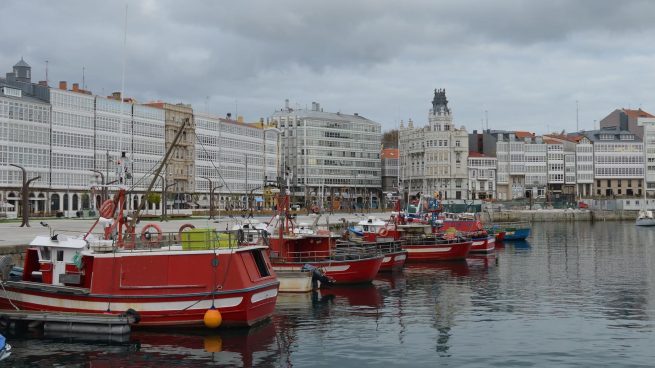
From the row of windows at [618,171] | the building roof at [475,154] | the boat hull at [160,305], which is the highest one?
the building roof at [475,154]

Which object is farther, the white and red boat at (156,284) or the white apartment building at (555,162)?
the white apartment building at (555,162)

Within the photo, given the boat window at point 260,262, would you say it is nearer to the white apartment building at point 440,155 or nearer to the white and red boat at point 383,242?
the white and red boat at point 383,242

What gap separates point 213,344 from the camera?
2914 centimetres

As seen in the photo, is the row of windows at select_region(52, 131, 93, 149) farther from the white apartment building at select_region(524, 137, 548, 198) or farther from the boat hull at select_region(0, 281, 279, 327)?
the white apartment building at select_region(524, 137, 548, 198)

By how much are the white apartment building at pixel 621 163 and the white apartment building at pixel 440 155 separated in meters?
30.6

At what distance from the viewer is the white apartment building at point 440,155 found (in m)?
189

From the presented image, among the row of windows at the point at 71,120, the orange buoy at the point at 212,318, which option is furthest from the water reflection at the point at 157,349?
the row of windows at the point at 71,120

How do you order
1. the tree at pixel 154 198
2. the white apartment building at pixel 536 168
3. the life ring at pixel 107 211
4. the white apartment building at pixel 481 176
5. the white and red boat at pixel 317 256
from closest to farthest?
the life ring at pixel 107 211 < the white and red boat at pixel 317 256 < the tree at pixel 154 198 < the white apartment building at pixel 481 176 < the white apartment building at pixel 536 168

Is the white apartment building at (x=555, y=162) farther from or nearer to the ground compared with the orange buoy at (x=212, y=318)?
farther from the ground

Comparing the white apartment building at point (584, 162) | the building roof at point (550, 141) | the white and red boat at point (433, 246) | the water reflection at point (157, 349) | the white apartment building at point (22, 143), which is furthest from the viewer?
the building roof at point (550, 141)

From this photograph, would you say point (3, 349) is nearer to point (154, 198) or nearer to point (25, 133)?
point (25, 133)

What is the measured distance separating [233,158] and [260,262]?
125805 mm

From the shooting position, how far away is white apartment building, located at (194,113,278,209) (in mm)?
148725

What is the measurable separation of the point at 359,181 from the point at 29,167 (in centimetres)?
9950
